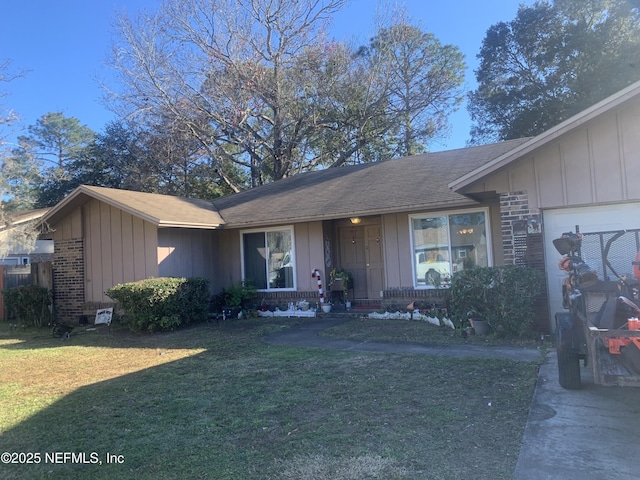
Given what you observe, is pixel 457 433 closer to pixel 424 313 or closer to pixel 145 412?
pixel 145 412

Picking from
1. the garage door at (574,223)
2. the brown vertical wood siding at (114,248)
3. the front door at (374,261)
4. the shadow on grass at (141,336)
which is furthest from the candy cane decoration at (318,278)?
the garage door at (574,223)

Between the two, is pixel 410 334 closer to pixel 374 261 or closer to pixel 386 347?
pixel 386 347

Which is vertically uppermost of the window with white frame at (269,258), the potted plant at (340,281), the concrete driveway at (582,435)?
the window with white frame at (269,258)

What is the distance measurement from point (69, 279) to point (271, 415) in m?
11.0

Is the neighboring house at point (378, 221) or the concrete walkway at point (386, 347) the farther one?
the neighboring house at point (378, 221)

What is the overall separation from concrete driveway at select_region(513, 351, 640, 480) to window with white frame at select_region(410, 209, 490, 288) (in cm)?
543

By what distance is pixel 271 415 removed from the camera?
15.9 feet

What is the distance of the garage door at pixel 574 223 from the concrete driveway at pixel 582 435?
3.16 meters

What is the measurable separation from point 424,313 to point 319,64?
58.0 ft

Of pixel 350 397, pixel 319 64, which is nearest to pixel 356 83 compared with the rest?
pixel 319 64

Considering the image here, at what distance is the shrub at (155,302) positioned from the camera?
10531mm

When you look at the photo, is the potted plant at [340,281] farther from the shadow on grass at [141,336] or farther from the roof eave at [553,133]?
the roof eave at [553,133]

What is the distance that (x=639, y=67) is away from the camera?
76.9 feet

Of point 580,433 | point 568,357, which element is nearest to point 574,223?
point 568,357
